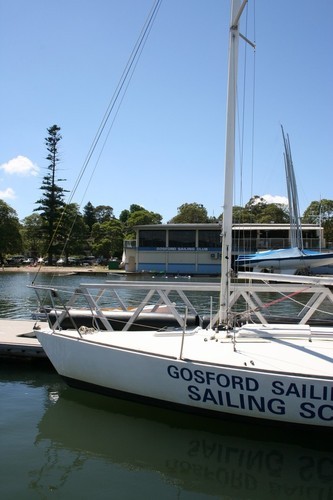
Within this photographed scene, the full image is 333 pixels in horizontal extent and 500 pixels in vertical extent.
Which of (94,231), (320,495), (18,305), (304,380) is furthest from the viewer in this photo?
(94,231)

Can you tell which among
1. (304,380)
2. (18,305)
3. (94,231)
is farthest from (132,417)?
(94,231)

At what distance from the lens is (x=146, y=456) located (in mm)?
6875

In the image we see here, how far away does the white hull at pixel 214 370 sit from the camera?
21.8 feet

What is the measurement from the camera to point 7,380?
10.9 metres

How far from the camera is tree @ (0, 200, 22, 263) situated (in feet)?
262

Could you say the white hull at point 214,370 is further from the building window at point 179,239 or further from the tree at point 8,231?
the tree at point 8,231

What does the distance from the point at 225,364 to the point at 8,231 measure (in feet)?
260

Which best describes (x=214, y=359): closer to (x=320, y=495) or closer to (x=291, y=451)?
(x=291, y=451)

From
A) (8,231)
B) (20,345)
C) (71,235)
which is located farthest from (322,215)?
(20,345)

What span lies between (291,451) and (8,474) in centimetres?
424

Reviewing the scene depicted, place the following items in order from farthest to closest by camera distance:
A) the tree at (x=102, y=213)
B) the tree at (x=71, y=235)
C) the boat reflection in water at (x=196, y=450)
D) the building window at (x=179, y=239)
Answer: the tree at (x=102, y=213) → the tree at (x=71, y=235) → the building window at (x=179, y=239) → the boat reflection in water at (x=196, y=450)

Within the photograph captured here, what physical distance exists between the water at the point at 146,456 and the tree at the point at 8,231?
75495 mm

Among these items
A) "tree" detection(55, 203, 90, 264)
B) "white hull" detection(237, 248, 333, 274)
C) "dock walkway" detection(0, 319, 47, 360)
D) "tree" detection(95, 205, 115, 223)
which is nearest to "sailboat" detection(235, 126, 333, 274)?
"white hull" detection(237, 248, 333, 274)

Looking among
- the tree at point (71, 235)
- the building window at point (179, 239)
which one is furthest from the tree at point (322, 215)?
the tree at point (71, 235)
